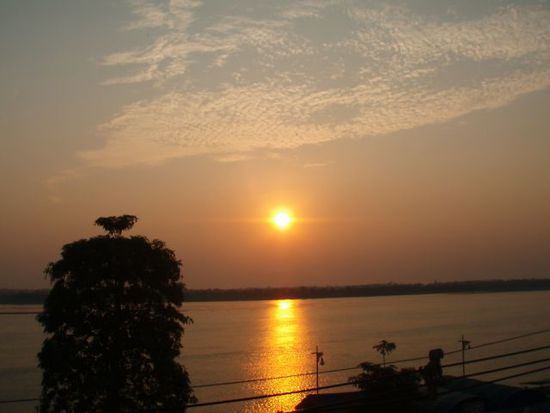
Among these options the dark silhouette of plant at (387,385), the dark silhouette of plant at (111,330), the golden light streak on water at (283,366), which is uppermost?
the dark silhouette of plant at (111,330)

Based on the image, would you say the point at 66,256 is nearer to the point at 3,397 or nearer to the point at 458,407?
the point at 458,407

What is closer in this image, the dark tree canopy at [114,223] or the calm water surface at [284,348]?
the dark tree canopy at [114,223]

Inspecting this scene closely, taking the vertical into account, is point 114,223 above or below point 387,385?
above

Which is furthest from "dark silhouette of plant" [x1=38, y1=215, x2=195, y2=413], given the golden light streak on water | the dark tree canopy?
the golden light streak on water

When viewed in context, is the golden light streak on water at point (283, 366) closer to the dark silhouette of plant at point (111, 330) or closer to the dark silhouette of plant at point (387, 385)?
the dark silhouette of plant at point (387, 385)

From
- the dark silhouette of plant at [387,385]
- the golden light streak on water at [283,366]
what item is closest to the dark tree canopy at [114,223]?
the dark silhouette of plant at [387,385]

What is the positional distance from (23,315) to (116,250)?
496ft

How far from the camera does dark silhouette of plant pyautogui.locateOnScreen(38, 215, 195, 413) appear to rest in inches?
566

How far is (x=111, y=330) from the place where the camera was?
1466 cm

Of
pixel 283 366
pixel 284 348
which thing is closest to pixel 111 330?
pixel 283 366

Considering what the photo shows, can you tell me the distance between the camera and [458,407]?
2539 cm

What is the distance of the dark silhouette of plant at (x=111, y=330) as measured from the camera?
1437 cm

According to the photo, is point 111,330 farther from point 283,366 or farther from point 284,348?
point 284,348

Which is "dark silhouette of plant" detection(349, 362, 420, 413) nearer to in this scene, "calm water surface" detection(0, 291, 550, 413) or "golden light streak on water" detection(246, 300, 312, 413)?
"golden light streak on water" detection(246, 300, 312, 413)
